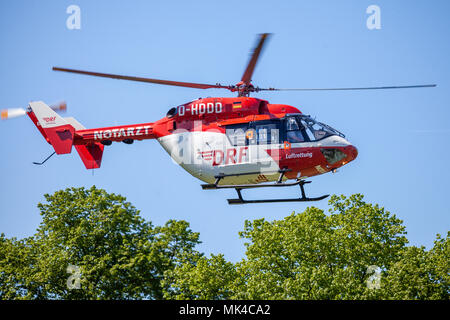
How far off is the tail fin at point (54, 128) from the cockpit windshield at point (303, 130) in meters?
10.2

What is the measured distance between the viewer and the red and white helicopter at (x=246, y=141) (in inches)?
1190

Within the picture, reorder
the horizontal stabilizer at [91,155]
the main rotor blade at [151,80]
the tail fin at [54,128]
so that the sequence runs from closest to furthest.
Answer: the main rotor blade at [151,80] → the tail fin at [54,128] → the horizontal stabilizer at [91,155]

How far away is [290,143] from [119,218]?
22.0 metres

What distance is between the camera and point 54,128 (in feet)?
117

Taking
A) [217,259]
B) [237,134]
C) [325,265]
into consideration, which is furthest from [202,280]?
[237,134]

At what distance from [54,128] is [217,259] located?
14.7m

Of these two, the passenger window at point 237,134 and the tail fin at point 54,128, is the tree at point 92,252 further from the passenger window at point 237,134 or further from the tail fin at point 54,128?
the passenger window at point 237,134

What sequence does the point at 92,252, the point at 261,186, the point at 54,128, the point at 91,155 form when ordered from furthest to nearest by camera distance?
the point at 92,252 < the point at 54,128 < the point at 91,155 < the point at 261,186

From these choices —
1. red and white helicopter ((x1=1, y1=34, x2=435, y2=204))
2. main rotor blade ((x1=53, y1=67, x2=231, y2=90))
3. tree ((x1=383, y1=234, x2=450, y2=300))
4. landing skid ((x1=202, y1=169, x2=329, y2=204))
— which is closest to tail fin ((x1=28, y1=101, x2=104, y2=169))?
red and white helicopter ((x1=1, y1=34, x2=435, y2=204))

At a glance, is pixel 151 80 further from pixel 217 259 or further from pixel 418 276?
pixel 418 276

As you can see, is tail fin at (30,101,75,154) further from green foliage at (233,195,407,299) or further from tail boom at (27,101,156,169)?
green foliage at (233,195,407,299)

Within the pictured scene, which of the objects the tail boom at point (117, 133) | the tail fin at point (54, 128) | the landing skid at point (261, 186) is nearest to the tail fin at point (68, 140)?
the tail fin at point (54, 128)

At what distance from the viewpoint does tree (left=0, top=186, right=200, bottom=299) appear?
156 feet

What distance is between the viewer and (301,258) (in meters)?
46.1
